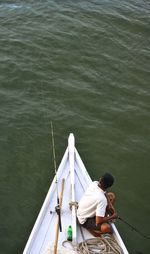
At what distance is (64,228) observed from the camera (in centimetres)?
988

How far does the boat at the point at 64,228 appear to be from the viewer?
30.6 ft

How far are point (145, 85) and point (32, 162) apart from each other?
19.8ft

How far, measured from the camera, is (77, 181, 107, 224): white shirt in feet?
30.4

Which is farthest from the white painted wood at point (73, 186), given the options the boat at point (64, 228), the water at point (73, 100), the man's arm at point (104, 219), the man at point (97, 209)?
the water at point (73, 100)

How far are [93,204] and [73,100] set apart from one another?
20.8 ft

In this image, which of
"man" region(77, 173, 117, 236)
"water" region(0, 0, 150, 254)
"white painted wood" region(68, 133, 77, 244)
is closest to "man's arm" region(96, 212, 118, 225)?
"man" region(77, 173, 117, 236)

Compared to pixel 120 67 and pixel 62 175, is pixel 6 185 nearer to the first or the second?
pixel 62 175

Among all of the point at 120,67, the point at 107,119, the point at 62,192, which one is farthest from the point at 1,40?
the point at 62,192

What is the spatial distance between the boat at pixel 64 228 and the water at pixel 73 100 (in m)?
1.03

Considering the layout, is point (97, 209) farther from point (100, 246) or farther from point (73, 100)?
point (73, 100)

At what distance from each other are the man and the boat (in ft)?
0.61

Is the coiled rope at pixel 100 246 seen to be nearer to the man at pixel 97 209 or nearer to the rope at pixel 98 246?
the rope at pixel 98 246

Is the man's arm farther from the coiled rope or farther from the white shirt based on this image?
the coiled rope

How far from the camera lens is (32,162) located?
1271 centimetres
